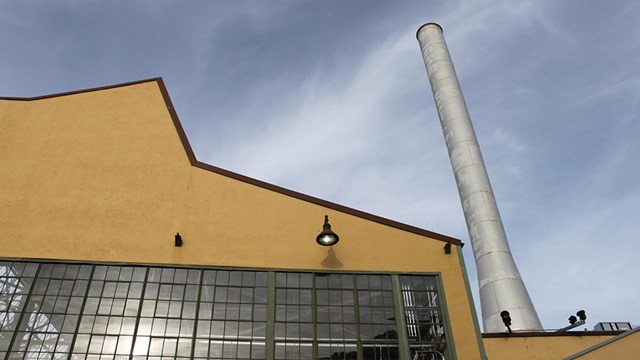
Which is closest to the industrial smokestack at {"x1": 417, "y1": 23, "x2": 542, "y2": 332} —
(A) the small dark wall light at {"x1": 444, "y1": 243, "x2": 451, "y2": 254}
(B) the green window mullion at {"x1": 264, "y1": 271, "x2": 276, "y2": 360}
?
(A) the small dark wall light at {"x1": 444, "y1": 243, "x2": 451, "y2": 254}

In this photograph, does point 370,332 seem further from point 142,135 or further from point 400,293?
point 142,135

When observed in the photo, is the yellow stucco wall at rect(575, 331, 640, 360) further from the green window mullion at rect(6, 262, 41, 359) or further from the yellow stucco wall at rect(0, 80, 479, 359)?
the green window mullion at rect(6, 262, 41, 359)

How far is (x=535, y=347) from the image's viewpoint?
11672 mm

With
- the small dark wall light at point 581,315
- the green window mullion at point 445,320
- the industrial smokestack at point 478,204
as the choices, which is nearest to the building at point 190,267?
the green window mullion at point 445,320

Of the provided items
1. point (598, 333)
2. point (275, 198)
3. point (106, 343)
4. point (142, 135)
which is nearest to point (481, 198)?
point (598, 333)

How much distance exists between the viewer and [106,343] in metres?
11.0

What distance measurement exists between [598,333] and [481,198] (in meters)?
12.0

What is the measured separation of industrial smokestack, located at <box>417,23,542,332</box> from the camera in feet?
64.1

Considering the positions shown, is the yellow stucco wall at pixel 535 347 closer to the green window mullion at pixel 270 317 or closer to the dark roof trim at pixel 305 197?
the dark roof trim at pixel 305 197

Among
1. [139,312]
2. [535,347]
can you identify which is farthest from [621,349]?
[139,312]

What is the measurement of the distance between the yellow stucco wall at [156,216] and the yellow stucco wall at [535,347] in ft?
1.78

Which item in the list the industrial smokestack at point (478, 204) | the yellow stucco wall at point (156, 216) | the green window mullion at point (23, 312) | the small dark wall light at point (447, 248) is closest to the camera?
the green window mullion at point (23, 312)

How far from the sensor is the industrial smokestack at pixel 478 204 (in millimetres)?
19547

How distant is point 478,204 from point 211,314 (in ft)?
51.6
